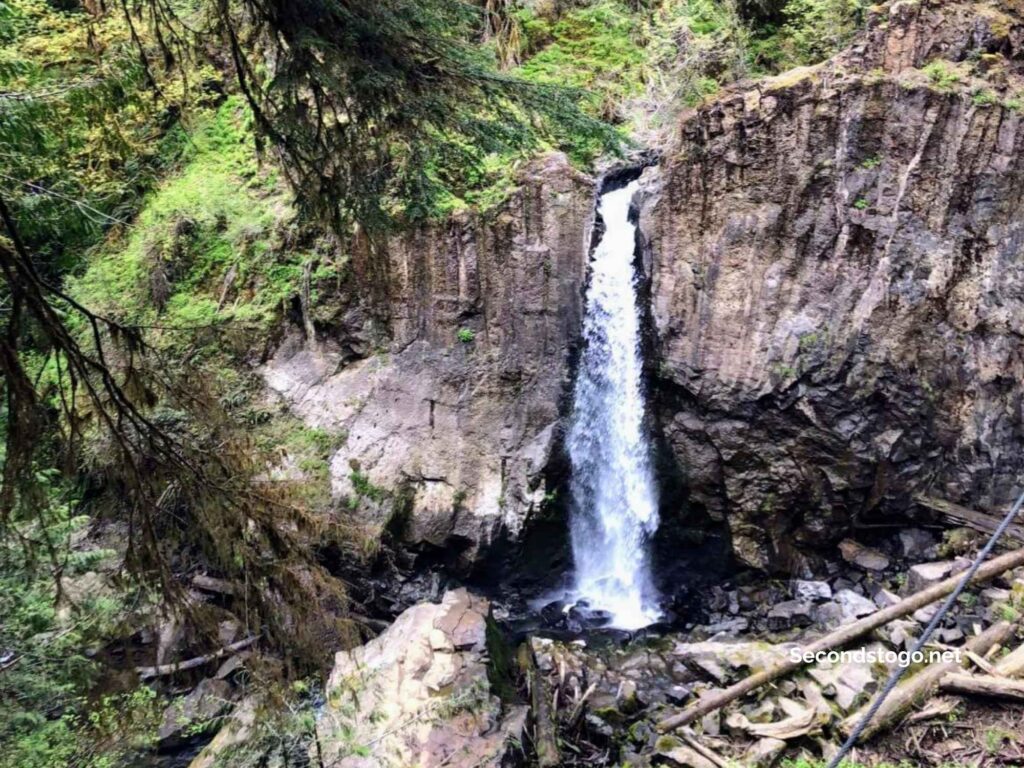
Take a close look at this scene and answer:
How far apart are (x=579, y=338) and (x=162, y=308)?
21.6 feet

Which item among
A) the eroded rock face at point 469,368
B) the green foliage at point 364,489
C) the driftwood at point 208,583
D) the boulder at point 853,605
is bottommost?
the boulder at point 853,605

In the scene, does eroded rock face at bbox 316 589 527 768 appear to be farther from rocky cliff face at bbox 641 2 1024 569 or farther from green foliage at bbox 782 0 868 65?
green foliage at bbox 782 0 868 65

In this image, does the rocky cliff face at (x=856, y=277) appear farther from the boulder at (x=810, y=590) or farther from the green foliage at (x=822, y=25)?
the green foliage at (x=822, y=25)

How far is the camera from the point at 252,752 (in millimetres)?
4098

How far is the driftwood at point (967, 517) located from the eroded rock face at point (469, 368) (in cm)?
539

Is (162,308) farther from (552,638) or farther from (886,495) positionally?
(886,495)

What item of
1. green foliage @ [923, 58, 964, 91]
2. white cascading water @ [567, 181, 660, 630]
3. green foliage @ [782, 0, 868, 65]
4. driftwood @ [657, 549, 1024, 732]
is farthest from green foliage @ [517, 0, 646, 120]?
driftwood @ [657, 549, 1024, 732]

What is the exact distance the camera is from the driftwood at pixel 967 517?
325 inches

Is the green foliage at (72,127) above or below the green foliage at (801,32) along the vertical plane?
below

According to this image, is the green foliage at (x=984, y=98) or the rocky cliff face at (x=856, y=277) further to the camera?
the rocky cliff face at (x=856, y=277)

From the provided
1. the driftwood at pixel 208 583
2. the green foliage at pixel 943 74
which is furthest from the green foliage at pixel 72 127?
the green foliage at pixel 943 74

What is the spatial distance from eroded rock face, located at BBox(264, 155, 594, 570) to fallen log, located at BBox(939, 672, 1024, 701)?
5.33 metres

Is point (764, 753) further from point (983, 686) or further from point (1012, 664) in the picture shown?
point (1012, 664)

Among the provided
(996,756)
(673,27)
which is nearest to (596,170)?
(673,27)
